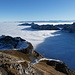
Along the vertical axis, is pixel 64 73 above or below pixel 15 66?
below

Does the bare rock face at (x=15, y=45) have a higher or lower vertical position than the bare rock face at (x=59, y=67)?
higher

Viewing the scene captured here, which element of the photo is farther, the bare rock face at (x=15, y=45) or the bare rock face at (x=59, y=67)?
the bare rock face at (x=15, y=45)

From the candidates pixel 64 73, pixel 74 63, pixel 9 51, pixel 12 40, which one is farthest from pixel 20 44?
pixel 64 73

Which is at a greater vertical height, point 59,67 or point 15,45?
point 15,45

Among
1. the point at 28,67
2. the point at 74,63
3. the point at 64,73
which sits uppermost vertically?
the point at 28,67

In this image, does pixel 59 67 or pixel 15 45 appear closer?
pixel 59 67

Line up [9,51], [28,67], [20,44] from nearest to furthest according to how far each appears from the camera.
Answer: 1. [28,67]
2. [9,51]
3. [20,44]

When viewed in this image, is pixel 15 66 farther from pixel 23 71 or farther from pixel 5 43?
pixel 5 43

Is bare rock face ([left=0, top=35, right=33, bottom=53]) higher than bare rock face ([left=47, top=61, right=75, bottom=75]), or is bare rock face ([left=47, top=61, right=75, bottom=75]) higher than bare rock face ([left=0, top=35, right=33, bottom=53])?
bare rock face ([left=0, top=35, right=33, bottom=53])

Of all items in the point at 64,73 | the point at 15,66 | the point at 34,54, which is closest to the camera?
the point at 15,66

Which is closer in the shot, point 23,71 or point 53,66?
point 23,71

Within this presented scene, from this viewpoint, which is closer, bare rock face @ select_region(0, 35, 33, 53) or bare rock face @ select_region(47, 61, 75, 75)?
bare rock face @ select_region(47, 61, 75, 75)
